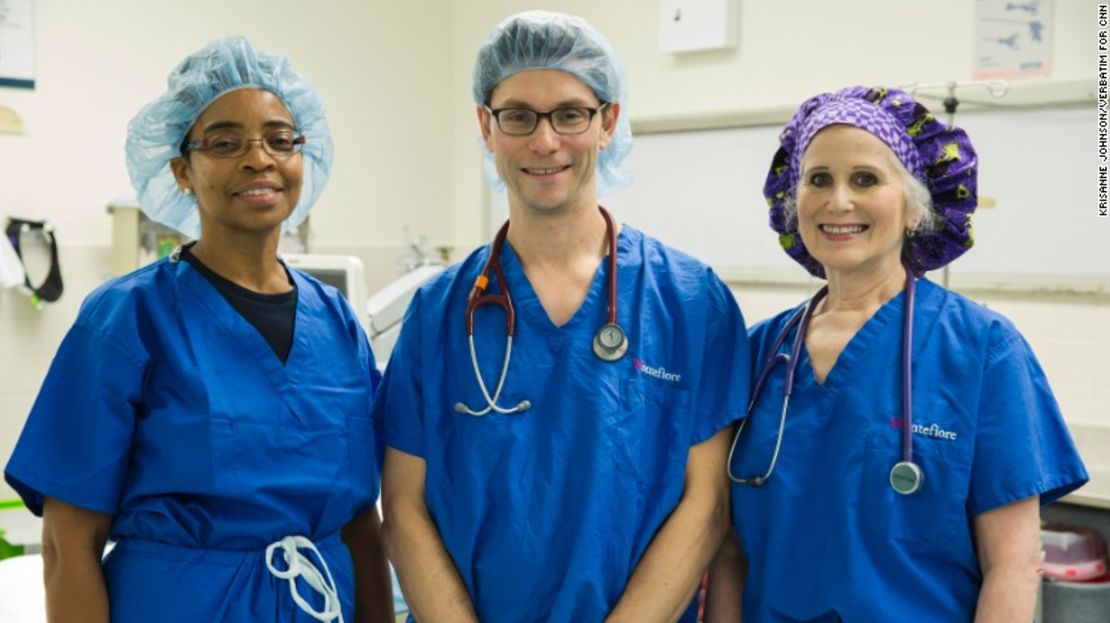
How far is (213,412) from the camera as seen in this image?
1387 mm

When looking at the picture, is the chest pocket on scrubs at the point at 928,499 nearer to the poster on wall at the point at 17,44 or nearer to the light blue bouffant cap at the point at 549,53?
the light blue bouffant cap at the point at 549,53

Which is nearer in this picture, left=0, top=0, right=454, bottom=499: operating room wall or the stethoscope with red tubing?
the stethoscope with red tubing

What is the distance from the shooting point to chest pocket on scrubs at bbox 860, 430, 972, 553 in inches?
51.6

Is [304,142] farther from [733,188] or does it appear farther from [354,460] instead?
[733,188]

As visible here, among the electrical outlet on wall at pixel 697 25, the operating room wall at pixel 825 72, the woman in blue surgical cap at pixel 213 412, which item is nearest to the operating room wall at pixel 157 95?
the operating room wall at pixel 825 72

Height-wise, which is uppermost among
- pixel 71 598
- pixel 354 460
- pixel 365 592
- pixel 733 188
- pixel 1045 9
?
pixel 1045 9

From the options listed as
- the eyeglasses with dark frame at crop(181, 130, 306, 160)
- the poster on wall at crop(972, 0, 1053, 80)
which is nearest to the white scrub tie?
the eyeglasses with dark frame at crop(181, 130, 306, 160)

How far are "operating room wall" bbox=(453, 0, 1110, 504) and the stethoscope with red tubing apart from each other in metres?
2.16

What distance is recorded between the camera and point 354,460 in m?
1.53

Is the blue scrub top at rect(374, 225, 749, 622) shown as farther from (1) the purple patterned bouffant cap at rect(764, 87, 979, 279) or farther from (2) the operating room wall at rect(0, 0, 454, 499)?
(2) the operating room wall at rect(0, 0, 454, 499)

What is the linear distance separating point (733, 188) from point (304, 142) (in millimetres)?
2669

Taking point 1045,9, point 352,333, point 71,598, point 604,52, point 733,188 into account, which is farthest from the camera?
point 733,188

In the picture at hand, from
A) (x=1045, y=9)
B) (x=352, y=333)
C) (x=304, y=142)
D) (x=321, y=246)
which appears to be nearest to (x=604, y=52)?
(x=304, y=142)

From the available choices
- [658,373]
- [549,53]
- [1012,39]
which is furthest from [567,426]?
[1012,39]
